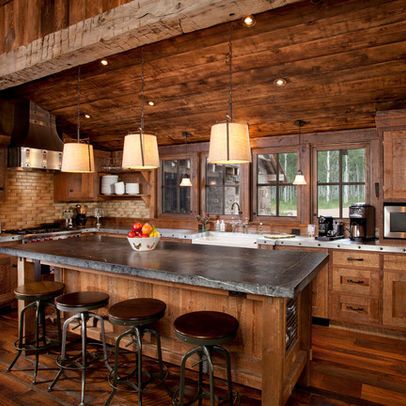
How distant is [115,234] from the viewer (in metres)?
5.64

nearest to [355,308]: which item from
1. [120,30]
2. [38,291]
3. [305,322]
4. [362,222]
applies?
[362,222]

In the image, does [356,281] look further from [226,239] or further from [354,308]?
[226,239]

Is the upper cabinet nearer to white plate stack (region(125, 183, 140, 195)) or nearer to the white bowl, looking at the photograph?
the white bowl

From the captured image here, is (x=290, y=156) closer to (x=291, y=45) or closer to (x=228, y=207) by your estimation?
(x=228, y=207)

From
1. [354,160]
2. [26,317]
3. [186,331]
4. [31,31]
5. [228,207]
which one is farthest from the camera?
[228,207]

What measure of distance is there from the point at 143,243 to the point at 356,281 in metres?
2.36

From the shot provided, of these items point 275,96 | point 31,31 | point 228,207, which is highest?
point 31,31

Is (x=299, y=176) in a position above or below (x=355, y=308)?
above

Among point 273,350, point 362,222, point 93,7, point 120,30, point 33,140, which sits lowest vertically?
point 273,350

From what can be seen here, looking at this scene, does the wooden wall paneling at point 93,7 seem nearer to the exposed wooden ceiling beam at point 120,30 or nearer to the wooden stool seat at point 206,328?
the exposed wooden ceiling beam at point 120,30

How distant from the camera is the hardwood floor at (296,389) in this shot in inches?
95.5

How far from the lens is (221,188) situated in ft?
17.7

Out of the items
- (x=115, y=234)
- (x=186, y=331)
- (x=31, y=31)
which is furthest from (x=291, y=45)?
(x=115, y=234)

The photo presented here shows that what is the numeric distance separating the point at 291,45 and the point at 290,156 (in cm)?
193
